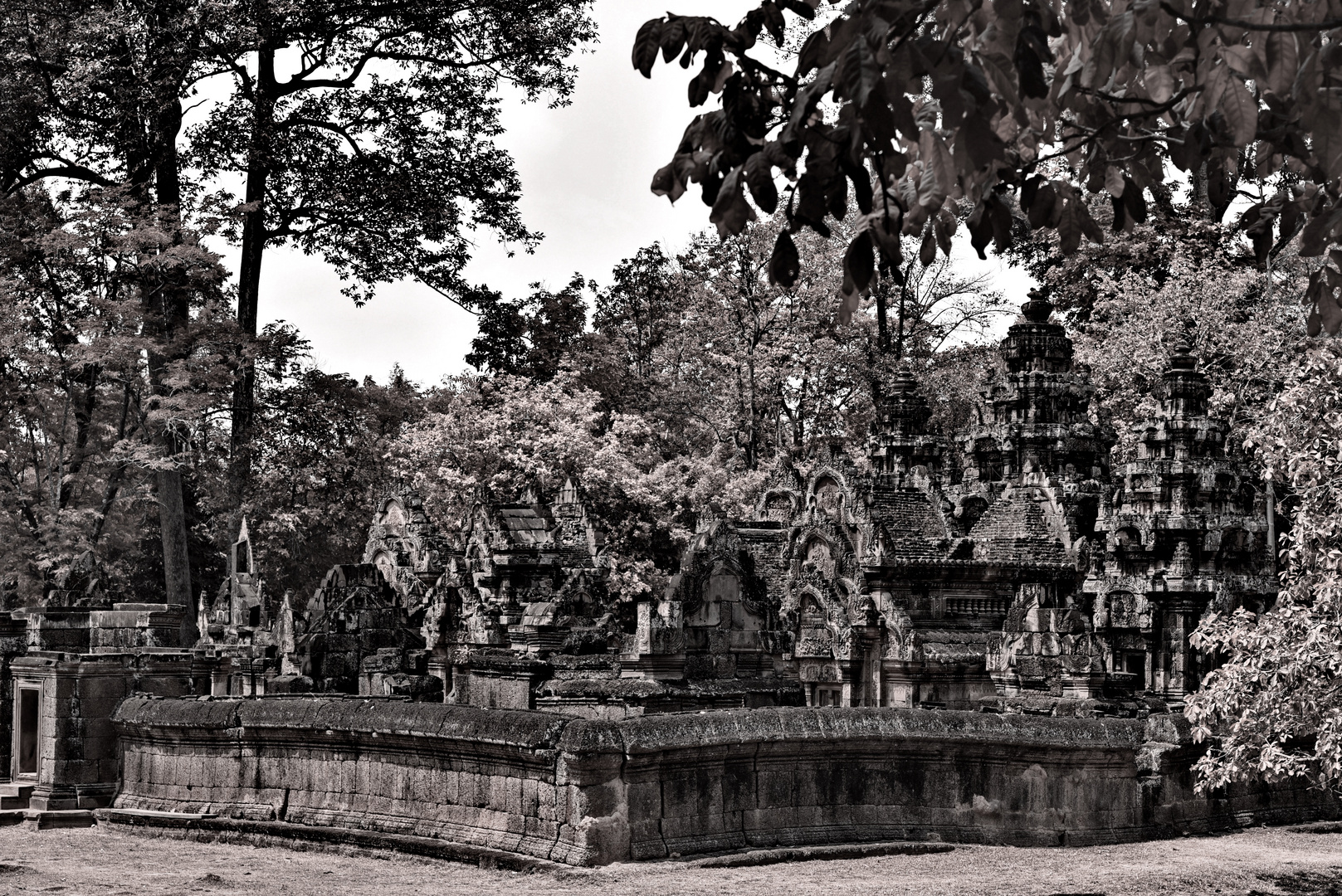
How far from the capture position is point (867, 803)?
463 inches

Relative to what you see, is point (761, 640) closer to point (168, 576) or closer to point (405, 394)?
point (168, 576)

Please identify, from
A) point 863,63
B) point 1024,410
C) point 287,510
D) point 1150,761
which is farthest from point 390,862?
point 287,510

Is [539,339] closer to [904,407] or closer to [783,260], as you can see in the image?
[904,407]

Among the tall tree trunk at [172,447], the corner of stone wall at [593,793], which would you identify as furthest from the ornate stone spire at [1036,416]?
the corner of stone wall at [593,793]

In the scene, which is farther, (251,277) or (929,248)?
(251,277)

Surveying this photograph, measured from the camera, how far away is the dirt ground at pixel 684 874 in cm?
1012

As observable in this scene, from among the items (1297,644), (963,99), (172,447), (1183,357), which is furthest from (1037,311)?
(963,99)

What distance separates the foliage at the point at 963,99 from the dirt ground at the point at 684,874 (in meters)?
5.15

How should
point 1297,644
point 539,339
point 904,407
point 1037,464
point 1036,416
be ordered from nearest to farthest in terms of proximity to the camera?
point 1297,644 < point 1037,464 < point 1036,416 < point 904,407 < point 539,339

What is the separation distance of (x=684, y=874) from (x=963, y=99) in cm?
676

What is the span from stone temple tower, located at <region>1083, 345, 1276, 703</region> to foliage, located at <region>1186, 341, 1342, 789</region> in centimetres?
1169

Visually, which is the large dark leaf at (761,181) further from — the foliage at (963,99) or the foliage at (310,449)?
the foliage at (310,449)

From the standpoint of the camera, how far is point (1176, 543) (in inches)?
1045

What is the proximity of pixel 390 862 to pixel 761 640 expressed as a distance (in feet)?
39.7
